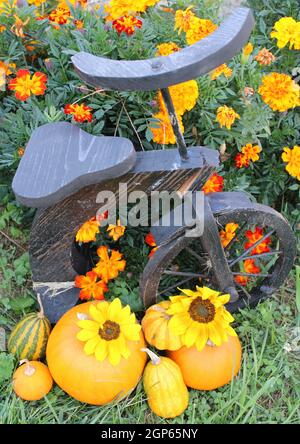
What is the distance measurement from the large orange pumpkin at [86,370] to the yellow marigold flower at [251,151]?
901 mm

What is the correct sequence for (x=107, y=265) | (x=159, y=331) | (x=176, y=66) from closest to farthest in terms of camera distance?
1. (x=176, y=66)
2. (x=159, y=331)
3. (x=107, y=265)

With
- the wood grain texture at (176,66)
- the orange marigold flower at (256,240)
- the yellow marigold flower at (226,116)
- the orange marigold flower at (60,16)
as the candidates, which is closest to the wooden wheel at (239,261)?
the orange marigold flower at (256,240)

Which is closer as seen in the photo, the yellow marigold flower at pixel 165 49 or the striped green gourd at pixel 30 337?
the striped green gourd at pixel 30 337

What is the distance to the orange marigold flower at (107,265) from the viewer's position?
2195mm

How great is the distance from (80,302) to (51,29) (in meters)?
1.15

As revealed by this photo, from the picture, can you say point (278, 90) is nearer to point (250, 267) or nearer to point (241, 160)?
point (241, 160)

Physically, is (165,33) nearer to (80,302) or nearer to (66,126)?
(66,126)

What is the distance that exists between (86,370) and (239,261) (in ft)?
2.58

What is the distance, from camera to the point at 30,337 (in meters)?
2.03

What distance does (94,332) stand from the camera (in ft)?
6.18

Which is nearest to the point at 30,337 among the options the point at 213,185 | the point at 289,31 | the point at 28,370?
the point at 28,370

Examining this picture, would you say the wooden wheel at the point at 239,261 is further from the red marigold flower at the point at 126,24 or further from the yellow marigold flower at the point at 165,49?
the red marigold flower at the point at 126,24

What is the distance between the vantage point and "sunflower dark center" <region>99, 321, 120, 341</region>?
1871mm

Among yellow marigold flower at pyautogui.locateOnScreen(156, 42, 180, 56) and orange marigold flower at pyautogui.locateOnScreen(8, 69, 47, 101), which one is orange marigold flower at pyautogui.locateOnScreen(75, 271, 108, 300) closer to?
orange marigold flower at pyautogui.locateOnScreen(8, 69, 47, 101)
